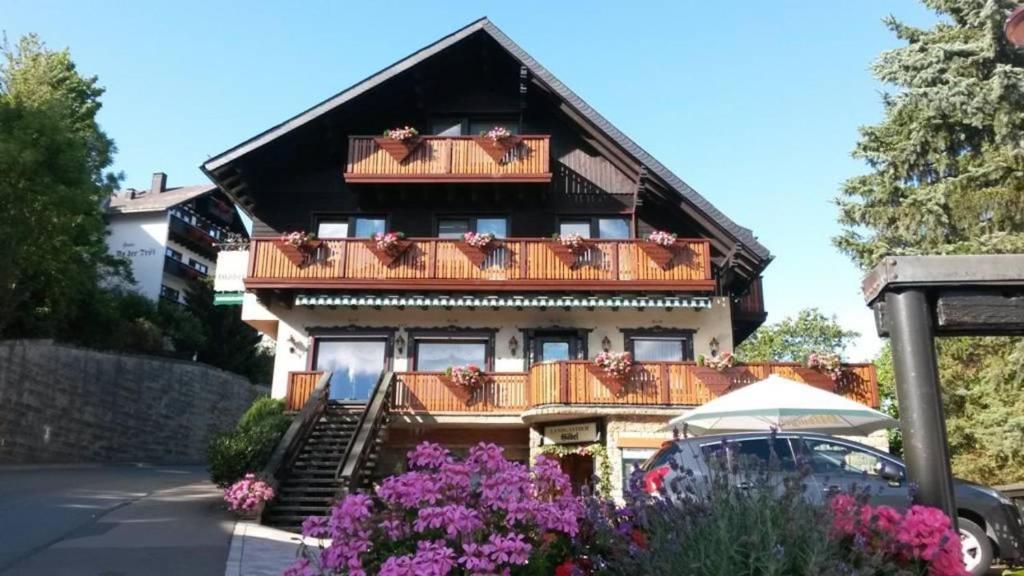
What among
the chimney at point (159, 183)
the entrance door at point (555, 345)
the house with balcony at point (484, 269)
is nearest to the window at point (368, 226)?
the house with balcony at point (484, 269)

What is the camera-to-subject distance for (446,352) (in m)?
20.0

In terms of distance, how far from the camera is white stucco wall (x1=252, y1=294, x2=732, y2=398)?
778 inches

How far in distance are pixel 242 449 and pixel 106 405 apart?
59.7 feet

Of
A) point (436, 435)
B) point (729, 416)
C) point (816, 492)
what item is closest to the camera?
point (816, 492)

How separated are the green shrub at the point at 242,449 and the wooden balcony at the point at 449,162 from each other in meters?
7.12

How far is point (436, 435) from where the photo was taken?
754 inches

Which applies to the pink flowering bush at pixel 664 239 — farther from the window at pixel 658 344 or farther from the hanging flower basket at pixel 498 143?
the hanging flower basket at pixel 498 143

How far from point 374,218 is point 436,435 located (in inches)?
249

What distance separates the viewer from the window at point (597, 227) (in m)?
21.1

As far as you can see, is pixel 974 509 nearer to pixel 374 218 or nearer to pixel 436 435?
pixel 436 435

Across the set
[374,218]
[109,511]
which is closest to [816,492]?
[109,511]

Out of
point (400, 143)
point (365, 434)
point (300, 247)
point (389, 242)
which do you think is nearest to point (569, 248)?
point (389, 242)

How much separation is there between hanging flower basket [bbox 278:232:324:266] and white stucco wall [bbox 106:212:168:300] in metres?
31.7

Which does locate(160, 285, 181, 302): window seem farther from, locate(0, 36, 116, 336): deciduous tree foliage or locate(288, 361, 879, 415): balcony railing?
locate(288, 361, 879, 415): balcony railing
